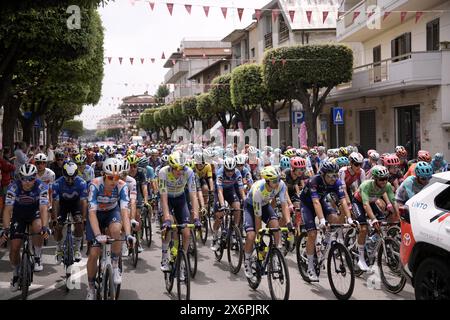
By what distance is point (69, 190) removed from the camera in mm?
8445

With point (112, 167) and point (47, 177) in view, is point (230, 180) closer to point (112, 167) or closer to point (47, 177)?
point (47, 177)

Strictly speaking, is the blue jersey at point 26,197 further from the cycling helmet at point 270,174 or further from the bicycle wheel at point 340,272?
the bicycle wheel at point 340,272

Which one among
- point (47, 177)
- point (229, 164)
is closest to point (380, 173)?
point (229, 164)

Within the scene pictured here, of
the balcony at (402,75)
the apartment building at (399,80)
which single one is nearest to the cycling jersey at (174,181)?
the apartment building at (399,80)

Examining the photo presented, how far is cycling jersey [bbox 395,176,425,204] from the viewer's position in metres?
7.33

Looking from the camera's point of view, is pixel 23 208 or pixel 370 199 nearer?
pixel 23 208

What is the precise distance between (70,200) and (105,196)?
2.24 metres

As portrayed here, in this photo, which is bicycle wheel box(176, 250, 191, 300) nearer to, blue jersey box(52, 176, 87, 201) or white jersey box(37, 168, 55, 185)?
blue jersey box(52, 176, 87, 201)

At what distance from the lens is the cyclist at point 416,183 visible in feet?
23.5

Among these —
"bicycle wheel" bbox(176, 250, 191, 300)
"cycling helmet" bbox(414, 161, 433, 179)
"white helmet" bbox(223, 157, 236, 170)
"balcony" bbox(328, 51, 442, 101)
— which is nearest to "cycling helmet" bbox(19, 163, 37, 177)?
"bicycle wheel" bbox(176, 250, 191, 300)

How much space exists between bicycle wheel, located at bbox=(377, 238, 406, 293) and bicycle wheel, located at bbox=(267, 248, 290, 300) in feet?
5.41

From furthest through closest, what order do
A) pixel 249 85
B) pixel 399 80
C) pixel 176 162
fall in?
1. pixel 249 85
2. pixel 399 80
3. pixel 176 162
